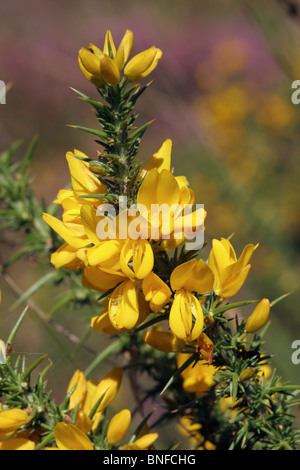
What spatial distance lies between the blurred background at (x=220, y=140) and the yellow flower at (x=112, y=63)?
1.98 ft

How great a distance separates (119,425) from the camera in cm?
82

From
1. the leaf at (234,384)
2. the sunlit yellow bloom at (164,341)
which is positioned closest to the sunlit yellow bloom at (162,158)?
the sunlit yellow bloom at (164,341)

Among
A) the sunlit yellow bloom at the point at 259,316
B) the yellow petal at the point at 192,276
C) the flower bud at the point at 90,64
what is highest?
the flower bud at the point at 90,64

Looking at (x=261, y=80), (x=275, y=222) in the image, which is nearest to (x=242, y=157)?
(x=275, y=222)

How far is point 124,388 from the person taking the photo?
291 cm

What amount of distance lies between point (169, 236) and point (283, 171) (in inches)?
A: 122

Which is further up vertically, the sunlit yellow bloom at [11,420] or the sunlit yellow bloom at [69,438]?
the sunlit yellow bloom at [11,420]

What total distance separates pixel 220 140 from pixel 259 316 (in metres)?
3.27

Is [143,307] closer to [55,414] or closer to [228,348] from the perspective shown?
[228,348]

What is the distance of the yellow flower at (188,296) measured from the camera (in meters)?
0.67

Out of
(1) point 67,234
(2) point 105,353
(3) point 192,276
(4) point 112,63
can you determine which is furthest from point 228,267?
(2) point 105,353

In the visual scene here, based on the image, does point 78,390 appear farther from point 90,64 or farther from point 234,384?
point 90,64

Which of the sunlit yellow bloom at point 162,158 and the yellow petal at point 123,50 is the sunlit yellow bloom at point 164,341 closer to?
the sunlit yellow bloom at point 162,158

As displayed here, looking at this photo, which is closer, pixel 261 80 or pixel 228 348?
pixel 228 348
